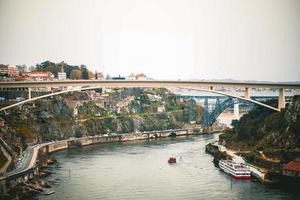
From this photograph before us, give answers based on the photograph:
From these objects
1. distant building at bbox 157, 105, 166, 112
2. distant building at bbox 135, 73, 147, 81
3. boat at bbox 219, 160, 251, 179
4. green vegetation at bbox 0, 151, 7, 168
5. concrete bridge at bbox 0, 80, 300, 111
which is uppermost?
distant building at bbox 135, 73, 147, 81

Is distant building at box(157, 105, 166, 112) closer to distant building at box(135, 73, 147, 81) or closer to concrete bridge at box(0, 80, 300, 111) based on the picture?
distant building at box(135, 73, 147, 81)

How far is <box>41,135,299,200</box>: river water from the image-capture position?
1719 centimetres

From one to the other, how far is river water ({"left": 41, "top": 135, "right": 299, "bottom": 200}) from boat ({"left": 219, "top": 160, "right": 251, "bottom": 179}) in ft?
0.84

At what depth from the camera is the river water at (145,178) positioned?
17.2m

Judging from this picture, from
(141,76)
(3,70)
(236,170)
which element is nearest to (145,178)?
(236,170)

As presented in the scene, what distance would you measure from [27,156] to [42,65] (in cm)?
2893

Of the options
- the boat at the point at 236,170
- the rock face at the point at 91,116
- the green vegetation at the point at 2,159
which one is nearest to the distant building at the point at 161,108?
the rock face at the point at 91,116

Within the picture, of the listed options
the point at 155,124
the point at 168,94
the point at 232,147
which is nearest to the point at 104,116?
the point at 155,124

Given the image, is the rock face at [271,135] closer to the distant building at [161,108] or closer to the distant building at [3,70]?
the distant building at [3,70]

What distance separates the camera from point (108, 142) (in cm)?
3556

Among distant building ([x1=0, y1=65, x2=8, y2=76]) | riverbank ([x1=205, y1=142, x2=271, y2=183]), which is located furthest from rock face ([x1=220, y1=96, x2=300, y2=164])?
distant building ([x1=0, y1=65, x2=8, y2=76])

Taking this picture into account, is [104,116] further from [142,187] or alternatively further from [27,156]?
[142,187]

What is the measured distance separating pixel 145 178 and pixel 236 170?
3.34 metres

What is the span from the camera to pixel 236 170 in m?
20.1
